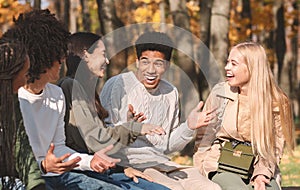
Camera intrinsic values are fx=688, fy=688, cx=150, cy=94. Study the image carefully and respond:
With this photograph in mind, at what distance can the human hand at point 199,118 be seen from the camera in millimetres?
4852

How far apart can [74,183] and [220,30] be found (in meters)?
8.28

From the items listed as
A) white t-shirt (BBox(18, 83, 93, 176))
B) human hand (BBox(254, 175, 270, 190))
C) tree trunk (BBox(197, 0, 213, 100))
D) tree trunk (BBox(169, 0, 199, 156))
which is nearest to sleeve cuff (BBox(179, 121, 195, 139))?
human hand (BBox(254, 175, 270, 190))

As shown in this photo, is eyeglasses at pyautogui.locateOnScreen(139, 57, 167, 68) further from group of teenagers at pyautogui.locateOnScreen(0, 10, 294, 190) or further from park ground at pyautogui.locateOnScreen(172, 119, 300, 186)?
park ground at pyautogui.locateOnScreen(172, 119, 300, 186)

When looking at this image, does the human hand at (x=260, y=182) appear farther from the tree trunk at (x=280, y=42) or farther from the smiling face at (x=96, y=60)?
the tree trunk at (x=280, y=42)

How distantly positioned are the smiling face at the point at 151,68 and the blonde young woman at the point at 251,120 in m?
0.44

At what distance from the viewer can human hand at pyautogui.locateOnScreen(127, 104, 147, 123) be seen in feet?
15.5

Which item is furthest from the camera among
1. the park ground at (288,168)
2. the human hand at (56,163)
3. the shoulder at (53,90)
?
the park ground at (288,168)

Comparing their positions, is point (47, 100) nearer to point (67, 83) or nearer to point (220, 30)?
point (67, 83)

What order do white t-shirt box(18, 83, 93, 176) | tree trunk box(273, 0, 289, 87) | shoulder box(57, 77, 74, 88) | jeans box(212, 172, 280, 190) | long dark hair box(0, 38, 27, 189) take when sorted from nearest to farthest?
long dark hair box(0, 38, 27, 189) → white t-shirt box(18, 83, 93, 176) → shoulder box(57, 77, 74, 88) → jeans box(212, 172, 280, 190) → tree trunk box(273, 0, 289, 87)

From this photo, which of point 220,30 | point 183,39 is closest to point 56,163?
point 183,39

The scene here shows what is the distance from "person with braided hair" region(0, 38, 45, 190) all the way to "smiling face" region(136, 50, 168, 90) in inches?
65.7

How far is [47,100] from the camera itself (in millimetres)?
4391

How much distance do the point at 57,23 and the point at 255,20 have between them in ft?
58.6

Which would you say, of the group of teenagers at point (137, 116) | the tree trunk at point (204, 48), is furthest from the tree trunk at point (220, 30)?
the group of teenagers at point (137, 116)
